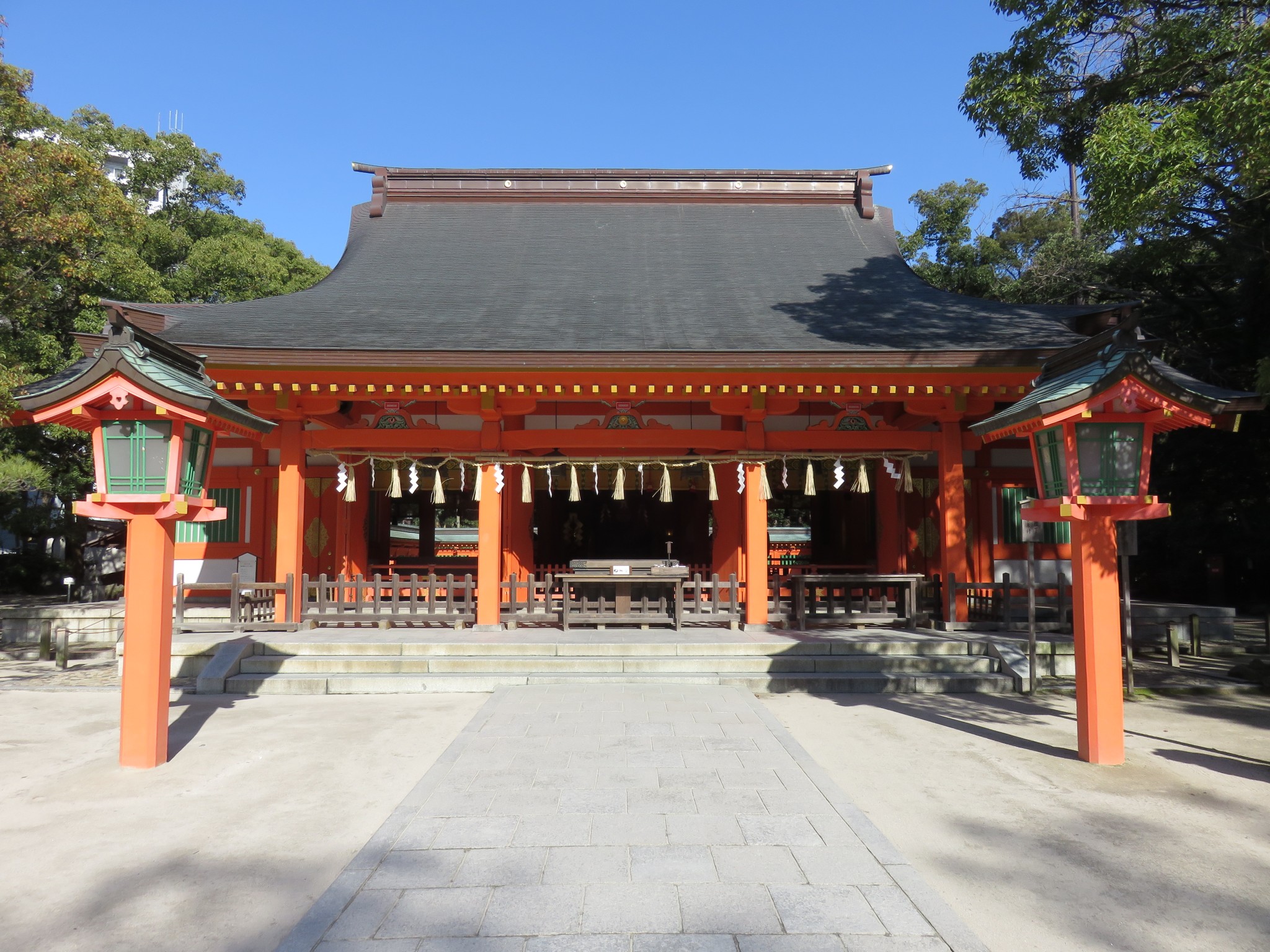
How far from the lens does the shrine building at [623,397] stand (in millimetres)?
9414

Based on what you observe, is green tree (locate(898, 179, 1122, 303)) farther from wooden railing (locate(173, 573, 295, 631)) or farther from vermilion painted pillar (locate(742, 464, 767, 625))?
wooden railing (locate(173, 573, 295, 631))

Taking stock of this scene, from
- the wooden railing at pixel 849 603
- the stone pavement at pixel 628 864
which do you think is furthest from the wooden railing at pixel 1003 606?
the stone pavement at pixel 628 864

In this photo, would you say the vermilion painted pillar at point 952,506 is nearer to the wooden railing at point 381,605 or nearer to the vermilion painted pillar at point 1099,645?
the vermilion painted pillar at point 1099,645

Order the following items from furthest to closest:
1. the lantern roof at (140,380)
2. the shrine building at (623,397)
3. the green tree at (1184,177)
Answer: the shrine building at (623,397) → the green tree at (1184,177) → the lantern roof at (140,380)

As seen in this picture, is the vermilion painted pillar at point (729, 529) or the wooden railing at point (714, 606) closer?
the wooden railing at point (714, 606)

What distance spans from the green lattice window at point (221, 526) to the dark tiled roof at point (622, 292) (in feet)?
9.21

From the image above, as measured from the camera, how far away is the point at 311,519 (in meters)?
11.7

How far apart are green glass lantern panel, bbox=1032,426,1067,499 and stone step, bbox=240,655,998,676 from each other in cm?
330

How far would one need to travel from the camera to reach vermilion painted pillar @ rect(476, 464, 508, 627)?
396 inches

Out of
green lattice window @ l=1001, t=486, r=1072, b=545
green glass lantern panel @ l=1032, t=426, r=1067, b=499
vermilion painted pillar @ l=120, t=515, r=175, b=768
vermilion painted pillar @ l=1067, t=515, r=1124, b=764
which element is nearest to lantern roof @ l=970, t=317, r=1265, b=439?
green glass lantern panel @ l=1032, t=426, r=1067, b=499

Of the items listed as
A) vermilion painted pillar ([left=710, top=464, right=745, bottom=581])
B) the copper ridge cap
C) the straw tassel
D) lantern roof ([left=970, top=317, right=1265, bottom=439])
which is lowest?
vermilion painted pillar ([left=710, top=464, right=745, bottom=581])

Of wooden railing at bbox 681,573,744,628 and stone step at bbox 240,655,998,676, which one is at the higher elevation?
wooden railing at bbox 681,573,744,628

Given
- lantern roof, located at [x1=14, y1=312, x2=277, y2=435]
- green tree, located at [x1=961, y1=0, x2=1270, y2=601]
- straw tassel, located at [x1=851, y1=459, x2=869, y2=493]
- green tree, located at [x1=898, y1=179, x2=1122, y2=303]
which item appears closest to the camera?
lantern roof, located at [x1=14, y1=312, x2=277, y2=435]

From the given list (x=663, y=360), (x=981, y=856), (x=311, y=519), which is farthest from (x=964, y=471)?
(x=311, y=519)
